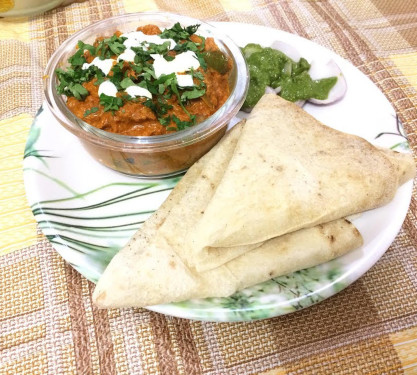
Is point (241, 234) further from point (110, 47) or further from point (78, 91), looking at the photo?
point (110, 47)

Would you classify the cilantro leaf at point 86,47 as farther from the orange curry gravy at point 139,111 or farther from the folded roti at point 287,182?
the folded roti at point 287,182

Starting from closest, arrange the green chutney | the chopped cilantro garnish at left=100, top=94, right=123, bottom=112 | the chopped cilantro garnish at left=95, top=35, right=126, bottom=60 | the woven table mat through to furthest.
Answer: the woven table mat
the chopped cilantro garnish at left=100, top=94, right=123, bottom=112
the chopped cilantro garnish at left=95, top=35, right=126, bottom=60
the green chutney

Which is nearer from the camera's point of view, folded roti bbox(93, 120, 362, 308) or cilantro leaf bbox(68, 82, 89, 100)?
folded roti bbox(93, 120, 362, 308)

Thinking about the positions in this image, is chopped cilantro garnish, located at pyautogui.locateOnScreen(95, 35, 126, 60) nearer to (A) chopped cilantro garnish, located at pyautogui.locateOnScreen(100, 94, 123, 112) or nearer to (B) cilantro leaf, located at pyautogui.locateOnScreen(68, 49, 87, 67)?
(B) cilantro leaf, located at pyautogui.locateOnScreen(68, 49, 87, 67)

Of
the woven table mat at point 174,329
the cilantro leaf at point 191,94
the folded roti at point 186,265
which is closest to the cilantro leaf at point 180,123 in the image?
the cilantro leaf at point 191,94

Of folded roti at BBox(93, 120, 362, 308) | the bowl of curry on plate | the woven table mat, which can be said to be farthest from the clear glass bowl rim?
the woven table mat

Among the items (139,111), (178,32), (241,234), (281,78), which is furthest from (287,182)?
(178,32)

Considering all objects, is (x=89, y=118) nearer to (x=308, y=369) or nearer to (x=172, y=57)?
(x=172, y=57)

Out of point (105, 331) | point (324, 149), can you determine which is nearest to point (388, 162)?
point (324, 149)
